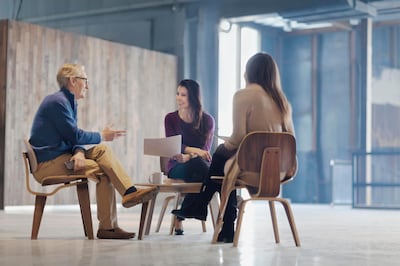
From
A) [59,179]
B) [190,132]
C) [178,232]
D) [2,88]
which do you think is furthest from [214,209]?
[2,88]

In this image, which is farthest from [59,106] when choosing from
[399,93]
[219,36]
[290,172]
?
[399,93]

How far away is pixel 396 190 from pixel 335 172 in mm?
1575

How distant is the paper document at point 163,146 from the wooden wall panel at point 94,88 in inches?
194

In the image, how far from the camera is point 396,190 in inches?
468

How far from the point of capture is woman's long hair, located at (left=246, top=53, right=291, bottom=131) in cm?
451

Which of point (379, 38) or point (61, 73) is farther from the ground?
point (379, 38)

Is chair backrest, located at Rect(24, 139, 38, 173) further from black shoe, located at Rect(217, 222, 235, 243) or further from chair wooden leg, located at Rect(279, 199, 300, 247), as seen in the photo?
chair wooden leg, located at Rect(279, 199, 300, 247)

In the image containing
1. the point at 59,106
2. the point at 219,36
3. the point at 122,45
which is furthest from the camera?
the point at 219,36

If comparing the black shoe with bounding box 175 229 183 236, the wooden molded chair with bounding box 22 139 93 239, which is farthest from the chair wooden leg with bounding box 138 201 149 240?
the black shoe with bounding box 175 229 183 236

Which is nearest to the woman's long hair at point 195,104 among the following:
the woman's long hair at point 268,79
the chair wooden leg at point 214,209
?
the chair wooden leg at point 214,209

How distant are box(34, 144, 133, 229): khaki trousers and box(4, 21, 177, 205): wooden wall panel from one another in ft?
16.2

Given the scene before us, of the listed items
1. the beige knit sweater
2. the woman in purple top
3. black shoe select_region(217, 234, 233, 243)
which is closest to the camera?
the beige knit sweater

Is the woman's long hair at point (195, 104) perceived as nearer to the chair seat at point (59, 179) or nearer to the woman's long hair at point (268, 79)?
the woman's long hair at point (268, 79)

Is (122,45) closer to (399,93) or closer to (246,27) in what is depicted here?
(246,27)
